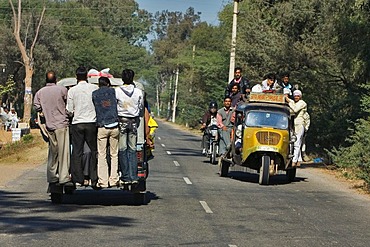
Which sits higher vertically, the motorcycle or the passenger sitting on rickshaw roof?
the passenger sitting on rickshaw roof

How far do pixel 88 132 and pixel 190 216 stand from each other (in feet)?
7.36

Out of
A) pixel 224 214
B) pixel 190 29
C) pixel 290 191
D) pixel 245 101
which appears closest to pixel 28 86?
pixel 245 101

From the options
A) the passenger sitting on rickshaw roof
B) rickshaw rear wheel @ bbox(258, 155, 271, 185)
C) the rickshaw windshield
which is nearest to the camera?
rickshaw rear wheel @ bbox(258, 155, 271, 185)

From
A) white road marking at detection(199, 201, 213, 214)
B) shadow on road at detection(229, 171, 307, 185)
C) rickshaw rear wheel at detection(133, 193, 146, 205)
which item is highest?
rickshaw rear wheel at detection(133, 193, 146, 205)

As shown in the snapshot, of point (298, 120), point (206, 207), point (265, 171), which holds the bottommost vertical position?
point (206, 207)

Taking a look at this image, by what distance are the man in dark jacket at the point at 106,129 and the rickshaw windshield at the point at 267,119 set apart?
688 centimetres

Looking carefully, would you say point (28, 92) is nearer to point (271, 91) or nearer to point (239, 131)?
point (271, 91)

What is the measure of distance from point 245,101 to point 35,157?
27.8 ft

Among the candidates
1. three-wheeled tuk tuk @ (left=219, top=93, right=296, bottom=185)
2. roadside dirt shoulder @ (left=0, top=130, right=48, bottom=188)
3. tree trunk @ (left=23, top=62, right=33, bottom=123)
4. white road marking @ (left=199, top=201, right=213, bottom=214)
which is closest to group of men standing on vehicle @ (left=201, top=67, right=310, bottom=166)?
three-wheeled tuk tuk @ (left=219, top=93, right=296, bottom=185)

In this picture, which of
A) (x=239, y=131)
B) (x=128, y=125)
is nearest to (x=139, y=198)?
(x=128, y=125)

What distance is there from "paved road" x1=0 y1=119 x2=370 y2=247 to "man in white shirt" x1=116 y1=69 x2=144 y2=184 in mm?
645

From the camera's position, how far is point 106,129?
13.7 meters

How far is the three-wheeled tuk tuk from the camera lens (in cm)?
1953

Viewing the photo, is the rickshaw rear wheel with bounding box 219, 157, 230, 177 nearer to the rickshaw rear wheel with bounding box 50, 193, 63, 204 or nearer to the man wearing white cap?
the man wearing white cap
